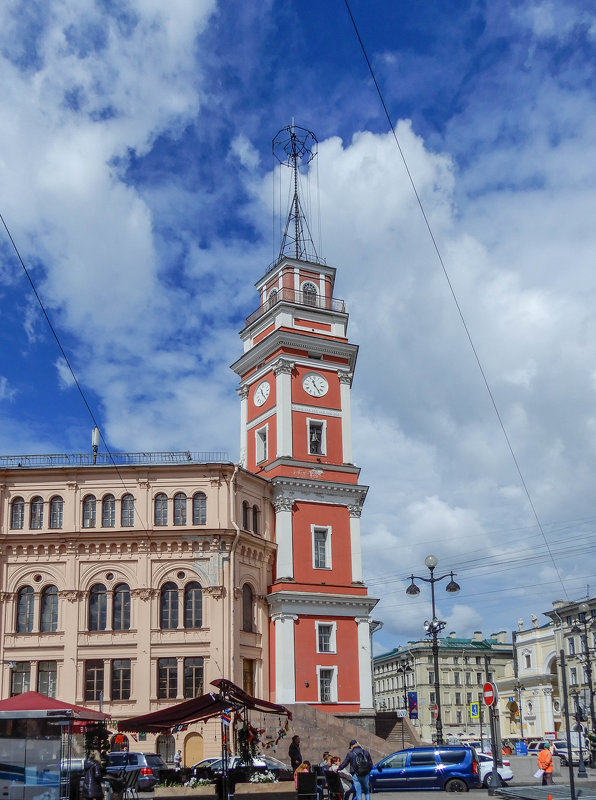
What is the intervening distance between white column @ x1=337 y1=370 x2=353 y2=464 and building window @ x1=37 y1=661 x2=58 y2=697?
18.1 metres

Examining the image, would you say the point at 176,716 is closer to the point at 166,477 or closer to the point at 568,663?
the point at 166,477

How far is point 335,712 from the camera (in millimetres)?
43562

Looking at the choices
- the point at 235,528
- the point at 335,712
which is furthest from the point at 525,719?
the point at 235,528

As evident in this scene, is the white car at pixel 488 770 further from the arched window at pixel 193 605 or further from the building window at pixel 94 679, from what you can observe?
the building window at pixel 94 679

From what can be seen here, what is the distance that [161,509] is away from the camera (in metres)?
42.5

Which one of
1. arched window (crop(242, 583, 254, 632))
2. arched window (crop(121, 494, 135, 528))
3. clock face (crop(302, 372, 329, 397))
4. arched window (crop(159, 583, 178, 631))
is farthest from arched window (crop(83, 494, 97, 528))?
clock face (crop(302, 372, 329, 397))

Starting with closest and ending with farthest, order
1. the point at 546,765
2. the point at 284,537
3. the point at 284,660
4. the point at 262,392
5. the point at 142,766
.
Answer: the point at 546,765, the point at 142,766, the point at 284,660, the point at 284,537, the point at 262,392

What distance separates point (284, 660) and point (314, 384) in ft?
48.4

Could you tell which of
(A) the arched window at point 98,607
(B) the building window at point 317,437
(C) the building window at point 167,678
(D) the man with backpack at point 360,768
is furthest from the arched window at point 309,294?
(D) the man with backpack at point 360,768

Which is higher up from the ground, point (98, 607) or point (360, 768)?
point (98, 607)

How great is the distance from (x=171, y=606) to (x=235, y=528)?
4.51 m

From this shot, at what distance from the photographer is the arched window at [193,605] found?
135 feet

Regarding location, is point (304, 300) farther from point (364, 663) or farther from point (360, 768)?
point (360, 768)

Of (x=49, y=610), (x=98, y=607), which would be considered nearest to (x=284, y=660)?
(x=98, y=607)
